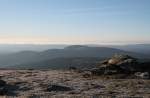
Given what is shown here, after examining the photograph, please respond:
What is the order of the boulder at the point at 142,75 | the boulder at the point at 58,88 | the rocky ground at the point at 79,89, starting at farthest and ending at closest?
1. the boulder at the point at 142,75
2. the boulder at the point at 58,88
3. the rocky ground at the point at 79,89

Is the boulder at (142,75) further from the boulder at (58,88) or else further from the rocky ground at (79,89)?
the boulder at (58,88)

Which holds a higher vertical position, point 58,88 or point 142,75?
point 142,75

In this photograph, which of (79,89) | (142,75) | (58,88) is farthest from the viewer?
(142,75)

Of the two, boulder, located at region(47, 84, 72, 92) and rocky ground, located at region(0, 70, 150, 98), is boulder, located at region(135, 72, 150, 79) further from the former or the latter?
boulder, located at region(47, 84, 72, 92)

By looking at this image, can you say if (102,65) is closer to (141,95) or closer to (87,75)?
(87,75)

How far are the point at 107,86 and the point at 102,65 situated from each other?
13711mm

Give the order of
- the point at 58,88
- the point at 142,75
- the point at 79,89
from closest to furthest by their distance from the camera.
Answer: the point at 79,89 → the point at 58,88 → the point at 142,75

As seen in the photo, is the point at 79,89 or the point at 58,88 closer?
the point at 79,89

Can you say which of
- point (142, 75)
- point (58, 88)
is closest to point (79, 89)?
point (58, 88)

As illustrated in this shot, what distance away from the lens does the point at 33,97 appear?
28.3 m

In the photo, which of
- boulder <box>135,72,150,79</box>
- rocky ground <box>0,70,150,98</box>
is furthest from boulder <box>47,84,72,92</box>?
boulder <box>135,72,150,79</box>

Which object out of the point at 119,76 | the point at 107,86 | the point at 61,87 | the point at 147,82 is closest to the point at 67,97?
the point at 61,87

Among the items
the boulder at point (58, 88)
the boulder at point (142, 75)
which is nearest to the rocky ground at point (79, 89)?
the boulder at point (58, 88)

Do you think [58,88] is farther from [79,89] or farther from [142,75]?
[142,75]
